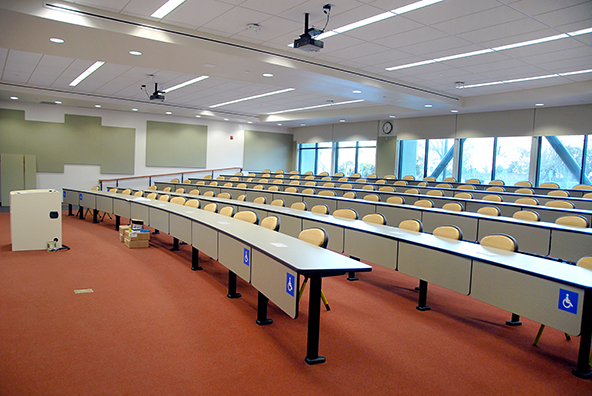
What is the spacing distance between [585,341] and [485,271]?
806 mm

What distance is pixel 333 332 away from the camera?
349 centimetres

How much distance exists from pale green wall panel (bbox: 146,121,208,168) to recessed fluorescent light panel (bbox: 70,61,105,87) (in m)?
4.60

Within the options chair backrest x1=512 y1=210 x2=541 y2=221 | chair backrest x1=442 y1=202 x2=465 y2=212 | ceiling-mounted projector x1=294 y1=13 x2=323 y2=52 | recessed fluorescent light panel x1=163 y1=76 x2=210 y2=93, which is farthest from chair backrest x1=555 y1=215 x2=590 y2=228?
recessed fluorescent light panel x1=163 y1=76 x2=210 y2=93

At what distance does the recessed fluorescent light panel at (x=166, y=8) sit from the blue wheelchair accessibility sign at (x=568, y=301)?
514 centimetres

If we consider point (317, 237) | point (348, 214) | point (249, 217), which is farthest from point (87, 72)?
point (317, 237)

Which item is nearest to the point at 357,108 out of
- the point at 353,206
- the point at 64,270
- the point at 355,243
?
the point at 353,206

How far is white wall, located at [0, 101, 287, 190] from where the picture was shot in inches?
511

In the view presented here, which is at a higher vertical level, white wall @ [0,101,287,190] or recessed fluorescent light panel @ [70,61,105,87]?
recessed fluorescent light panel @ [70,61,105,87]

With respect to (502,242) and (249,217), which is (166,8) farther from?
(502,242)

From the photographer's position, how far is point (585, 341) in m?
2.75

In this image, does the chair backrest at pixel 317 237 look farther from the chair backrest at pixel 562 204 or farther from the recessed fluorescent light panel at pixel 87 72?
the recessed fluorescent light panel at pixel 87 72

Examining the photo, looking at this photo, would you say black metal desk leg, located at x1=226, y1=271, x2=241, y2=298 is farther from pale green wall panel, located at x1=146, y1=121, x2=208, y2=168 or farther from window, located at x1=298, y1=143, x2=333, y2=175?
window, located at x1=298, y1=143, x2=333, y2=175

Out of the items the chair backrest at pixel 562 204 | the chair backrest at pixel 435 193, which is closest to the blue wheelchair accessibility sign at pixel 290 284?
the chair backrest at pixel 562 204

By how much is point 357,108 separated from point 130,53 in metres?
8.69
